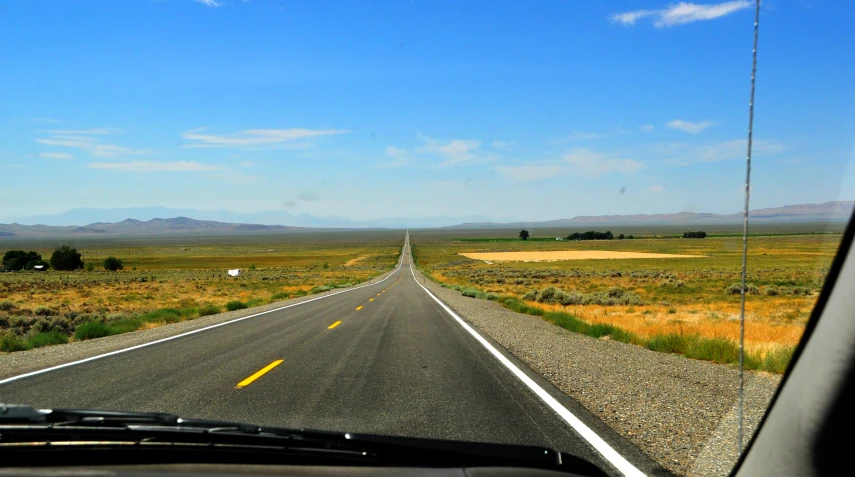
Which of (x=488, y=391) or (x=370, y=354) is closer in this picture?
(x=488, y=391)

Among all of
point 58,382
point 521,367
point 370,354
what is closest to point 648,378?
point 521,367

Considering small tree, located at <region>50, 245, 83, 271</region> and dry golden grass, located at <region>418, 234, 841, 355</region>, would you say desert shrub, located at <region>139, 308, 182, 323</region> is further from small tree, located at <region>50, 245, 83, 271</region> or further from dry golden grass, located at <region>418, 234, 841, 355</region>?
small tree, located at <region>50, 245, 83, 271</region>

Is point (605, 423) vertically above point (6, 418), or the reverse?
point (6, 418)

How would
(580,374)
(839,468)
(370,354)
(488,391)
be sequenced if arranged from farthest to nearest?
(370,354) < (580,374) < (488,391) < (839,468)

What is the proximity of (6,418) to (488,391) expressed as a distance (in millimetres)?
5171

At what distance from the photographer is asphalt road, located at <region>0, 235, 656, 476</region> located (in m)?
5.75

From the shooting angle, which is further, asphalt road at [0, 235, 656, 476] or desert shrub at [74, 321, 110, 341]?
desert shrub at [74, 321, 110, 341]

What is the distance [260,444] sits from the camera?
3061 millimetres

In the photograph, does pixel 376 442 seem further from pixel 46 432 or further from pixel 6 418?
pixel 6 418

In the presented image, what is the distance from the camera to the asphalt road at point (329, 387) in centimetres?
575

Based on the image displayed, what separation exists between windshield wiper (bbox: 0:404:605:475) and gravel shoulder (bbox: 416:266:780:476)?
7.32 ft

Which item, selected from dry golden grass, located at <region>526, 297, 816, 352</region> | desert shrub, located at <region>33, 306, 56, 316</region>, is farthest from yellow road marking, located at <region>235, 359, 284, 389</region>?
desert shrub, located at <region>33, 306, 56, 316</region>

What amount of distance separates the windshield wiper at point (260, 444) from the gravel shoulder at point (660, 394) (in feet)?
7.32

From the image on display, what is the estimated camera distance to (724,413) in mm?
6215
